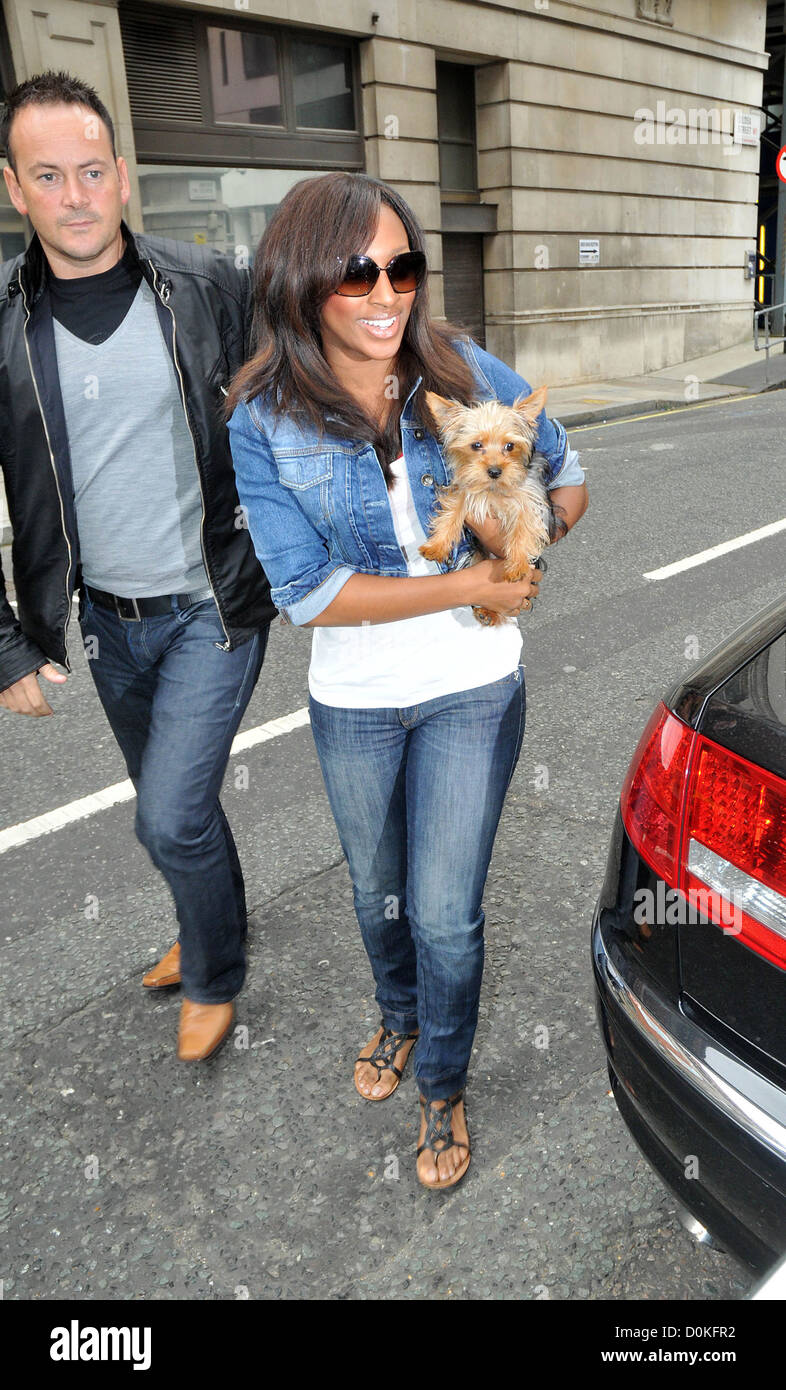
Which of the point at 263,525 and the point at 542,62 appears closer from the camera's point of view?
the point at 263,525

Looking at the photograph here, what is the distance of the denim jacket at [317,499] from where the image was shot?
88.0 inches

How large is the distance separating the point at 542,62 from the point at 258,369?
72.7 ft

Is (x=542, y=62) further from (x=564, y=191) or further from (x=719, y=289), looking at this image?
(x=719, y=289)

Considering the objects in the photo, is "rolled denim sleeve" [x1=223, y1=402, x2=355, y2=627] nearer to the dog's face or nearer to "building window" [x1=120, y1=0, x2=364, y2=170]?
the dog's face

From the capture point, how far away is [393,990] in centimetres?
282

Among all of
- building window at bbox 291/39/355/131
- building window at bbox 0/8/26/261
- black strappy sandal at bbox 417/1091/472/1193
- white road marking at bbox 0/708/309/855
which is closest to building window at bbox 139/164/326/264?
building window at bbox 291/39/355/131

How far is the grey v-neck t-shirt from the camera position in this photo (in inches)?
108

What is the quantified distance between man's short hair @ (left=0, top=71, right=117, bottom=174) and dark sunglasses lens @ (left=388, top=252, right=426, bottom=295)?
3.43 ft

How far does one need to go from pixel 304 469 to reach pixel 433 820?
82 cm

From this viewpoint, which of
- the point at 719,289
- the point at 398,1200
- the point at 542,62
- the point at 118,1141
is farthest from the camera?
the point at 719,289
